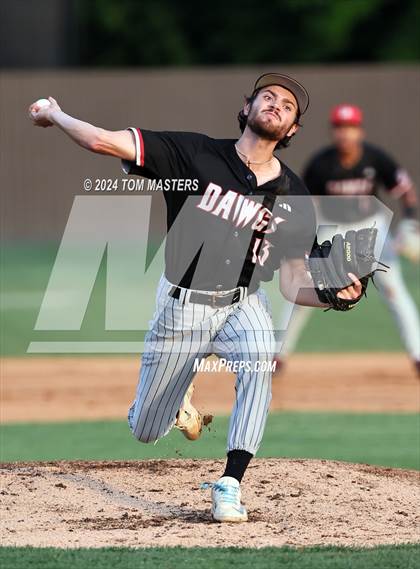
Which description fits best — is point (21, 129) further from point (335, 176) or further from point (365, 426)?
point (365, 426)

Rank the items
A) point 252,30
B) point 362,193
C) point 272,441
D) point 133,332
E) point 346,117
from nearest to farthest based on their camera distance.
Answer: point 272,441 < point 346,117 < point 362,193 < point 133,332 < point 252,30

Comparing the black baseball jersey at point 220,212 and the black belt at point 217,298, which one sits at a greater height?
the black baseball jersey at point 220,212

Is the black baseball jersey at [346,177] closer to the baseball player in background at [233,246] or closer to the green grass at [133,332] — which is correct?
the green grass at [133,332]

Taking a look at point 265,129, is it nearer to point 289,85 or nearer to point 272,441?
point 289,85

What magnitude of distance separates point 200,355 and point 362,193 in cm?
Answer: 540

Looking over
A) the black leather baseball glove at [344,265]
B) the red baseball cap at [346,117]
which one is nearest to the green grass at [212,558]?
the black leather baseball glove at [344,265]

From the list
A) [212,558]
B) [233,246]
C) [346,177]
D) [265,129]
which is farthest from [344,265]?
[346,177]

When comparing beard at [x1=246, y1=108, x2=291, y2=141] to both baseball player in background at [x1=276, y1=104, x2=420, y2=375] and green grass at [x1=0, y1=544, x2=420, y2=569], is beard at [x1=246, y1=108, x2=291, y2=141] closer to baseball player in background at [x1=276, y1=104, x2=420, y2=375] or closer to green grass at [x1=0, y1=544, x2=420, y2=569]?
green grass at [x1=0, y1=544, x2=420, y2=569]

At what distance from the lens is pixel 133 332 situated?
43.1 feet

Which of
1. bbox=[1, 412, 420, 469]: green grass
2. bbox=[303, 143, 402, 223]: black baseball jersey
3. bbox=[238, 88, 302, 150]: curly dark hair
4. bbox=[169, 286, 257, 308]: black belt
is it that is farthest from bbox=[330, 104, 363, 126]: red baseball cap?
bbox=[169, 286, 257, 308]: black belt

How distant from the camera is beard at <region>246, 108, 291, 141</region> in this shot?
6.16 m

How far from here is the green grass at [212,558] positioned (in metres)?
5.18

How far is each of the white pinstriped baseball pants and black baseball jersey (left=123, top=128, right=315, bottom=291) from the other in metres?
0.15

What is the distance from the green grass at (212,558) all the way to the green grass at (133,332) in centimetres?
552
